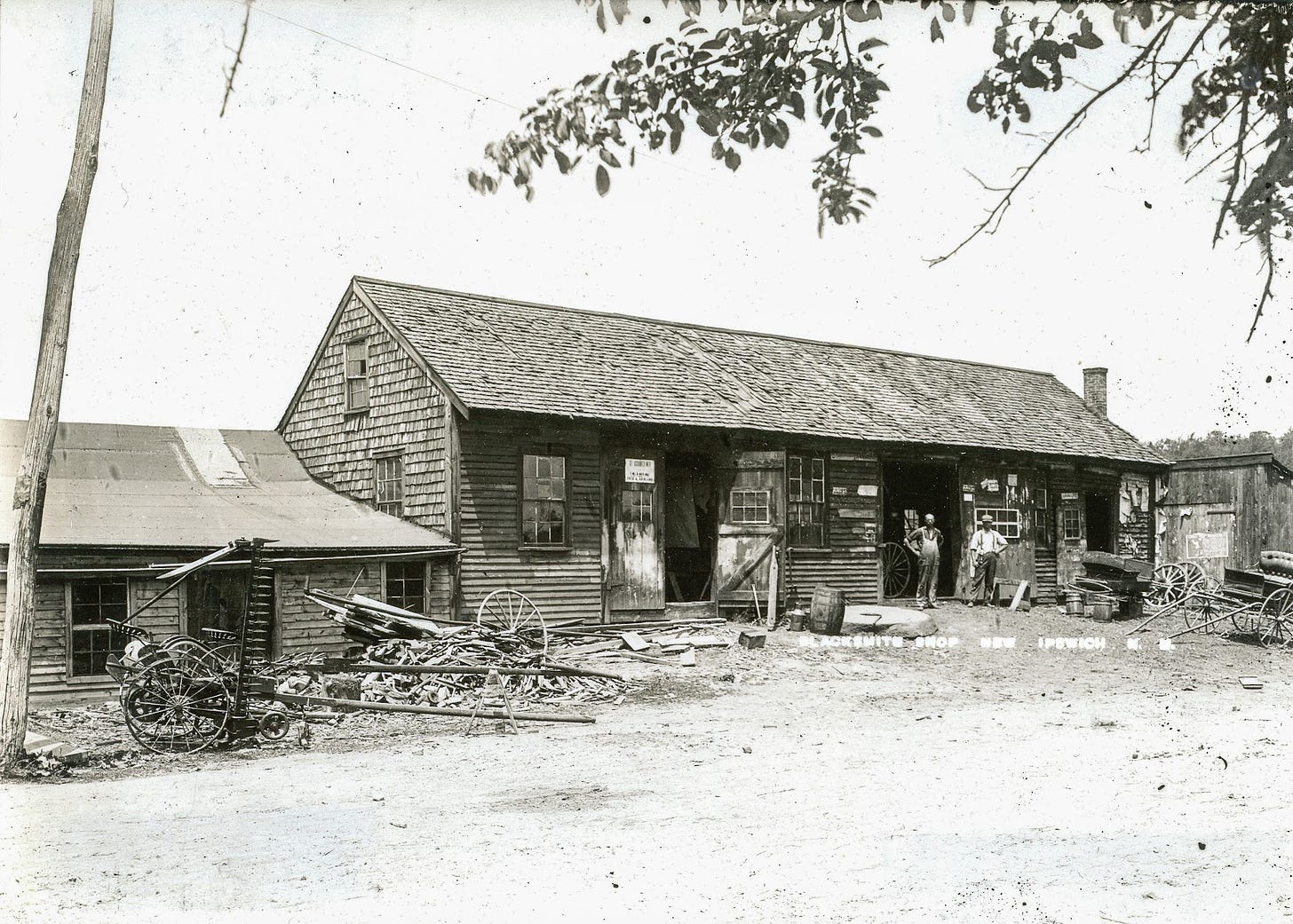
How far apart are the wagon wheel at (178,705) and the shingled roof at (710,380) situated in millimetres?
7302

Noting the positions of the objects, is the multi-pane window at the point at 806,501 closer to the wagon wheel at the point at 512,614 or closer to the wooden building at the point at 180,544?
the wagon wheel at the point at 512,614

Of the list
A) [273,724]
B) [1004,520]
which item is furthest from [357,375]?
[1004,520]

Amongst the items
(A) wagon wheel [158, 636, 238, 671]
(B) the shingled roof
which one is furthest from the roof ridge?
(A) wagon wheel [158, 636, 238, 671]

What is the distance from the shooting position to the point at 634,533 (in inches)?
730

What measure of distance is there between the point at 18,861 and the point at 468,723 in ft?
Result: 18.7

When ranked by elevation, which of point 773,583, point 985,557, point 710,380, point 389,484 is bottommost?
point 773,583

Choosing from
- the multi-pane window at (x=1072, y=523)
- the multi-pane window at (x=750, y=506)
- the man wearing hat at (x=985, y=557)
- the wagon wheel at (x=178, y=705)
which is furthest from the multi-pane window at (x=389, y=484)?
the multi-pane window at (x=1072, y=523)

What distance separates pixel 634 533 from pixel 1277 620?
10.2 m

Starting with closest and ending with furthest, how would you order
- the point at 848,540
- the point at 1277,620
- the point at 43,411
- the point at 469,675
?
the point at 43,411 < the point at 469,675 < the point at 1277,620 < the point at 848,540

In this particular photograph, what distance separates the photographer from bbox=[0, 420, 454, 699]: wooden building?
13727 millimetres

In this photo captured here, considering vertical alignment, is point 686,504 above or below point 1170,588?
above

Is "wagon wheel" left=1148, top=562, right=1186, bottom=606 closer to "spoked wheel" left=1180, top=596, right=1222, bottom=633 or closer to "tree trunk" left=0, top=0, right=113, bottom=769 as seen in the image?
"spoked wheel" left=1180, top=596, right=1222, bottom=633

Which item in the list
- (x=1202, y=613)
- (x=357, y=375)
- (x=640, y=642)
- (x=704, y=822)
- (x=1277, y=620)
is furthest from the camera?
(x=357, y=375)

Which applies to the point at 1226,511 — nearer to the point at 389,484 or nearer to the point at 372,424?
the point at 389,484
